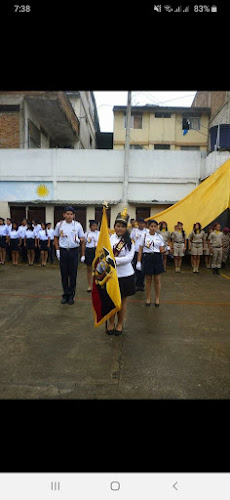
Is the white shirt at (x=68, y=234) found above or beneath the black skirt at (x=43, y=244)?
above

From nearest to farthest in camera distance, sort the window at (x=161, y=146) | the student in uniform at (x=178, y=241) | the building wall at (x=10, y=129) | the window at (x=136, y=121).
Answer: the student in uniform at (x=178, y=241)
the building wall at (x=10, y=129)
the window at (x=136, y=121)
the window at (x=161, y=146)

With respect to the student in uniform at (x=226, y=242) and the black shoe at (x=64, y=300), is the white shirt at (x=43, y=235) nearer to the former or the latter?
the black shoe at (x=64, y=300)

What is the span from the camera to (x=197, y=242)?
917 centimetres

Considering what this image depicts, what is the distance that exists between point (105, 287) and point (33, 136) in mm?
12652

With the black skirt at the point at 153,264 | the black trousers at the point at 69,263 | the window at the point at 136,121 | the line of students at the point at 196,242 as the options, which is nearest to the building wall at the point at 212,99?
the window at the point at 136,121

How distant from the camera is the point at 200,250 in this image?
9195 mm

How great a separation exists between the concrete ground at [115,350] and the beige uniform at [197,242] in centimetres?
292

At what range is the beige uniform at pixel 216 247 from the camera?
9117 mm

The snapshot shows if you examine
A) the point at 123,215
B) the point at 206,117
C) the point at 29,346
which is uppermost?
the point at 206,117

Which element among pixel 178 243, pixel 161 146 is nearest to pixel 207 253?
pixel 178 243

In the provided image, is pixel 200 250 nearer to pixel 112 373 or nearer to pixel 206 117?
pixel 112 373
